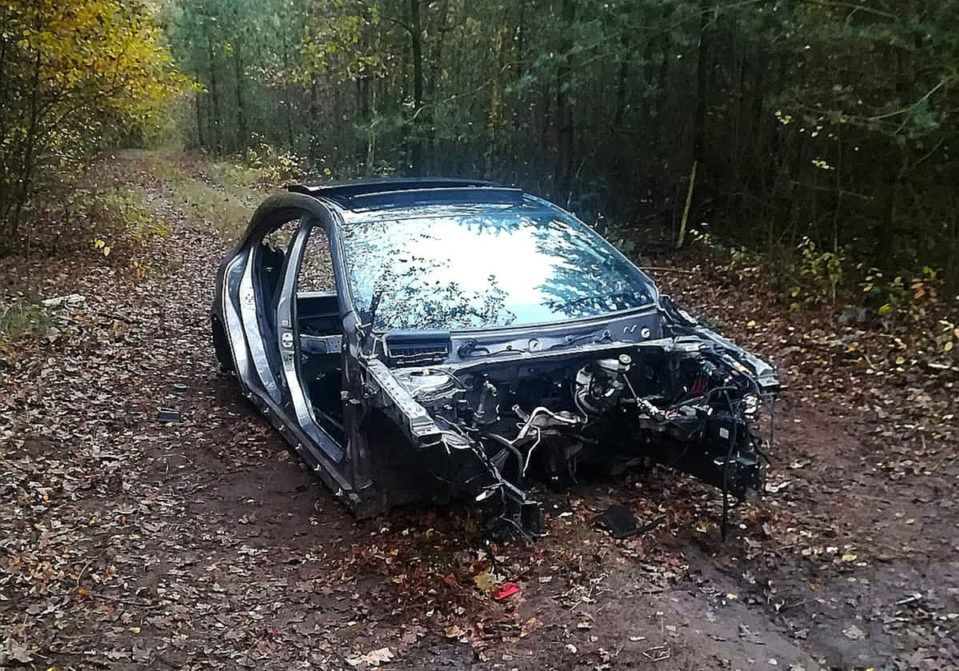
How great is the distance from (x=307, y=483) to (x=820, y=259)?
6295 millimetres

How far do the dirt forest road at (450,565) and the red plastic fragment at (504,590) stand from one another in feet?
0.16

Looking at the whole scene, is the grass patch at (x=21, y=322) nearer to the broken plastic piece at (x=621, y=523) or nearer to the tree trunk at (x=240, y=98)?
the broken plastic piece at (x=621, y=523)

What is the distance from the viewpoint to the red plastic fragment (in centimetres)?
408

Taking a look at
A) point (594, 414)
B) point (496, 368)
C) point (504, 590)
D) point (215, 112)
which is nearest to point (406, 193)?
point (496, 368)

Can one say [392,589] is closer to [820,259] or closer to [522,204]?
[522,204]

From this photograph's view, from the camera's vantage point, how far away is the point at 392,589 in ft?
Result: 13.9

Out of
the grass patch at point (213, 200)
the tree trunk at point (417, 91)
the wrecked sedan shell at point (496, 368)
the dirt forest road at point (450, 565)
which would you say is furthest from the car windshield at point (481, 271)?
the grass patch at point (213, 200)

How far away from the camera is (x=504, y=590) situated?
13.5 feet

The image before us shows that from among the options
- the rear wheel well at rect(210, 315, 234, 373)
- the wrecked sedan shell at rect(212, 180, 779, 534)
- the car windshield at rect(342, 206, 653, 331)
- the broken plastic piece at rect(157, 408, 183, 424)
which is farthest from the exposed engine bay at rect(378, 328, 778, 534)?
the rear wheel well at rect(210, 315, 234, 373)

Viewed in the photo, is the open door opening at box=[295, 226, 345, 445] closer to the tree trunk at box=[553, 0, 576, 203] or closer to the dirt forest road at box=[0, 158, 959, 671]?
the dirt forest road at box=[0, 158, 959, 671]

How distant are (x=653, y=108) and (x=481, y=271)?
8.96m

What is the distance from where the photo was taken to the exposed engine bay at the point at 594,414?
427 centimetres

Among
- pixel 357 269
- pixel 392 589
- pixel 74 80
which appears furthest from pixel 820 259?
pixel 74 80

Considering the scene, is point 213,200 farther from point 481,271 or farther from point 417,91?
point 481,271
